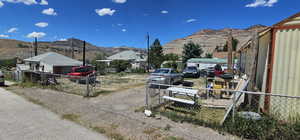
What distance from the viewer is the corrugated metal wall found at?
13.5 ft

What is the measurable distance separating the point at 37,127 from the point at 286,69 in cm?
765

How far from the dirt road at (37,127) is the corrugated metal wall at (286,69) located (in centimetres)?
534

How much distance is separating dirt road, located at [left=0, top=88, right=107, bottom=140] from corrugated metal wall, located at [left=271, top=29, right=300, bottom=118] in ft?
17.5

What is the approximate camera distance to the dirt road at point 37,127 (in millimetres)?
3797

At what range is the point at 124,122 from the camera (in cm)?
478

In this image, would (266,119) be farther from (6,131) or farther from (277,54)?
(6,131)

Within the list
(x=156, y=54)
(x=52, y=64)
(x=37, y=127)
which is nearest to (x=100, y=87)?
(x=37, y=127)

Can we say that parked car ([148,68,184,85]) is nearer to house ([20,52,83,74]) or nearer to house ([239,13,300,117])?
house ([239,13,300,117])

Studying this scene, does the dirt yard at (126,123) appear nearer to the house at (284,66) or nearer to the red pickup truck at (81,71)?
the house at (284,66)

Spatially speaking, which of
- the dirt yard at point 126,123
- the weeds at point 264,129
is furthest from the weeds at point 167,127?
the weeds at point 264,129

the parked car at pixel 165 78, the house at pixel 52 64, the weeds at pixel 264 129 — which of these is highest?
the house at pixel 52 64

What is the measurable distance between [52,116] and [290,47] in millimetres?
8123

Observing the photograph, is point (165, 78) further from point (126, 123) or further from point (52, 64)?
point (52, 64)

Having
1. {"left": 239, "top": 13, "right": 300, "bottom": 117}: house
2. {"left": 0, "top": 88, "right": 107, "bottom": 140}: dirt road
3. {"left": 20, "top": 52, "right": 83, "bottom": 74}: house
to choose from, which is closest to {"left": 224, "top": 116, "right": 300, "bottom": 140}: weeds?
{"left": 239, "top": 13, "right": 300, "bottom": 117}: house
